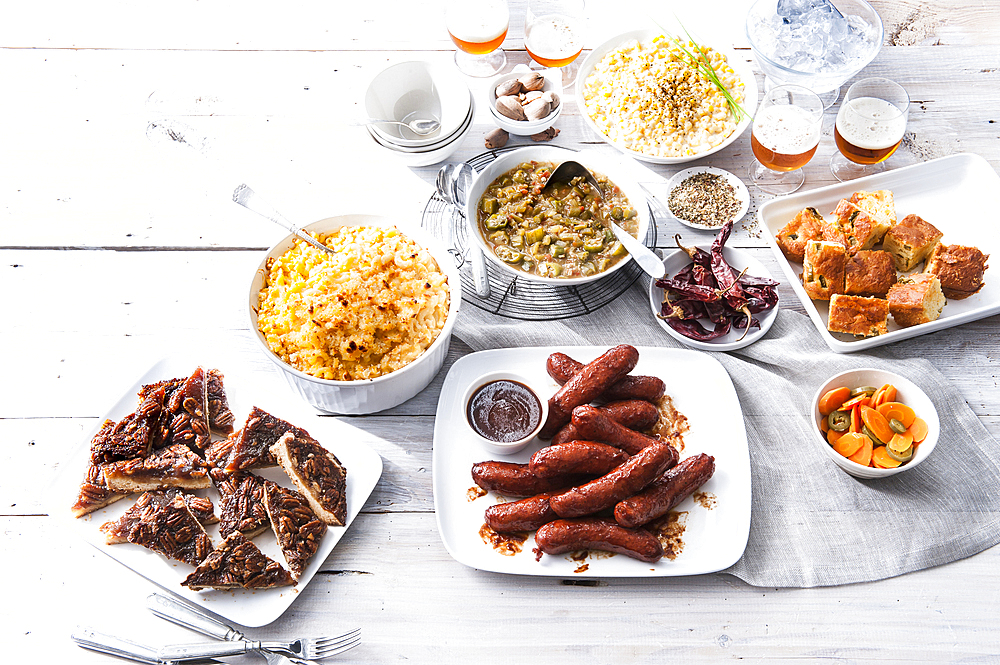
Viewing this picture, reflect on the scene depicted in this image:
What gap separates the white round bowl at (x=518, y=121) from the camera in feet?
13.0

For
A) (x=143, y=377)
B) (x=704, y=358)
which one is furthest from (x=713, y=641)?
(x=143, y=377)

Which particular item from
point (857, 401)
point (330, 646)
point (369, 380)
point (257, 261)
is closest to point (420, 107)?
point (257, 261)

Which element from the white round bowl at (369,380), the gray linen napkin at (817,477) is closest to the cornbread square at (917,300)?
the gray linen napkin at (817,477)

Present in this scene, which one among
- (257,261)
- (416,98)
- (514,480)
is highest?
(416,98)

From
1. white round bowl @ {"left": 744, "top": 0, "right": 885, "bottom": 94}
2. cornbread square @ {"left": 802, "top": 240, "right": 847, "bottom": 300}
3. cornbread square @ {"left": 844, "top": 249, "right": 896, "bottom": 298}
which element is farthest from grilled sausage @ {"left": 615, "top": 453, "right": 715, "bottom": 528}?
white round bowl @ {"left": 744, "top": 0, "right": 885, "bottom": 94}

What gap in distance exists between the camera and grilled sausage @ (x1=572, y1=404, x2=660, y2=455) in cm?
285

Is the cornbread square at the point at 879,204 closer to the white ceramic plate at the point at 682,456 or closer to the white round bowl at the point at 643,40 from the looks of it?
the white round bowl at the point at 643,40

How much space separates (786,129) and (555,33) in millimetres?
1632

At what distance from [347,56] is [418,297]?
2.38 meters

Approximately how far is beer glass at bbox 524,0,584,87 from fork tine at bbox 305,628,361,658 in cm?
350

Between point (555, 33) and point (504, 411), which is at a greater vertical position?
point (555, 33)

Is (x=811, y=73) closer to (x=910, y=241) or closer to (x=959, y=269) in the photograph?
(x=910, y=241)

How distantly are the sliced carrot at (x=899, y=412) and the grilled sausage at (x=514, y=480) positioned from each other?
1.41 metres

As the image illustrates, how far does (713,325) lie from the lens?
3.42 meters
